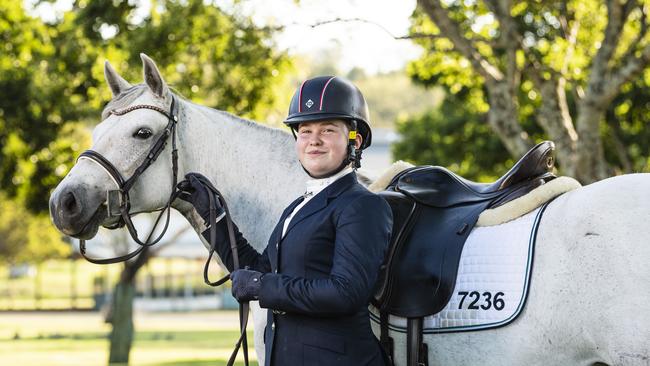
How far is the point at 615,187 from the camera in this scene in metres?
3.25

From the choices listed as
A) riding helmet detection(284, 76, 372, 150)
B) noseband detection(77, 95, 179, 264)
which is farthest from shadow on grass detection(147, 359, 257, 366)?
riding helmet detection(284, 76, 372, 150)

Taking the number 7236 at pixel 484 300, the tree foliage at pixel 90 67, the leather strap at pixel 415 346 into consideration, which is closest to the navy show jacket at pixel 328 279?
the leather strap at pixel 415 346

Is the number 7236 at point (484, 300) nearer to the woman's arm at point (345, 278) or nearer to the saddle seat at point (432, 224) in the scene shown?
the saddle seat at point (432, 224)

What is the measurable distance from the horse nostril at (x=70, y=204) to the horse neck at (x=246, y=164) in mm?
620

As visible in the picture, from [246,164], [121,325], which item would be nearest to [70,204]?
[246,164]

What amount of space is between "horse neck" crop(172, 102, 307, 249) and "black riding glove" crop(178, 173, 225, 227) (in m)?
0.21

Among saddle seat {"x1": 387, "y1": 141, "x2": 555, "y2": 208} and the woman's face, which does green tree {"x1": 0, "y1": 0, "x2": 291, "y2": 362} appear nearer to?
saddle seat {"x1": 387, "y1": 141, "x2": 555, "y2": 208}

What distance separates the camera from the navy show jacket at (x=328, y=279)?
2.93 m

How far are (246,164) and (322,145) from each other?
4.28ft

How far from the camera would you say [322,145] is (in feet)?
10.5

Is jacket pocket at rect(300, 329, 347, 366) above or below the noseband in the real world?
below

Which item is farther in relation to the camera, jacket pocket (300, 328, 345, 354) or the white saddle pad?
the white saddle pad

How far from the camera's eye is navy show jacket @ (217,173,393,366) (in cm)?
293

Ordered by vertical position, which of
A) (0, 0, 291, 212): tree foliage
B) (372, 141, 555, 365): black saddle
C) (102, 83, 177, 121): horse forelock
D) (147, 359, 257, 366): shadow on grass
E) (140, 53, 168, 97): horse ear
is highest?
(0, 0, 291, 212): tree foliage
